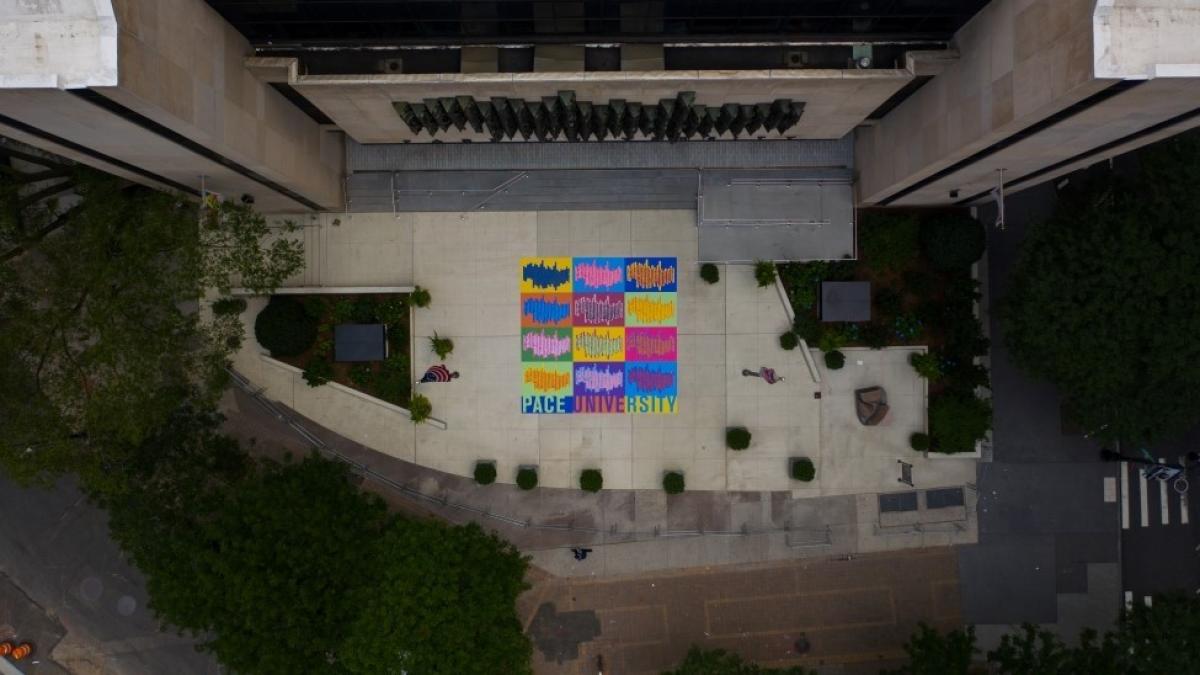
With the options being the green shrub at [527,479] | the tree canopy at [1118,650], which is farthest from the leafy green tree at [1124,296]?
the green shrub at [527,479]

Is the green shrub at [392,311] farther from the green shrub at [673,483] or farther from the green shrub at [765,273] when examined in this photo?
the green shrub at [765,273]

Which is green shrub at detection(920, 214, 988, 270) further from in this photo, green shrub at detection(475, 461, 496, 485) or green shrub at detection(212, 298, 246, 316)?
green shrub at detection(212, 298, 246, 316)

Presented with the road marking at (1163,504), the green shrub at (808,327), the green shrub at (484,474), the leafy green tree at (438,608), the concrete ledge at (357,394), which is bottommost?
the leafy green tree at (438,608)

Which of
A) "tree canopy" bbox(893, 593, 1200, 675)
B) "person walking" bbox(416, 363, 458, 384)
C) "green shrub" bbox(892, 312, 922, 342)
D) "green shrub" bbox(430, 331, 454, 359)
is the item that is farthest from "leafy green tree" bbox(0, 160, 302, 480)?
"tree canopy" bbox(893, 593, 1200, 675)

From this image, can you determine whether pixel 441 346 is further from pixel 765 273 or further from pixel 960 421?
pixel 960 421

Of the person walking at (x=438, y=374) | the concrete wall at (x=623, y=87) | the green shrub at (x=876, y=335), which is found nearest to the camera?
the concrete wall at (x=623, y=87)

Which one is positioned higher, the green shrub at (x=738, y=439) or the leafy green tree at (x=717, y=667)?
the green shrub at (x=738, y=439)

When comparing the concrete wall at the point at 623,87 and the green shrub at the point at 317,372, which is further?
the green shrub at the point at 317,372
